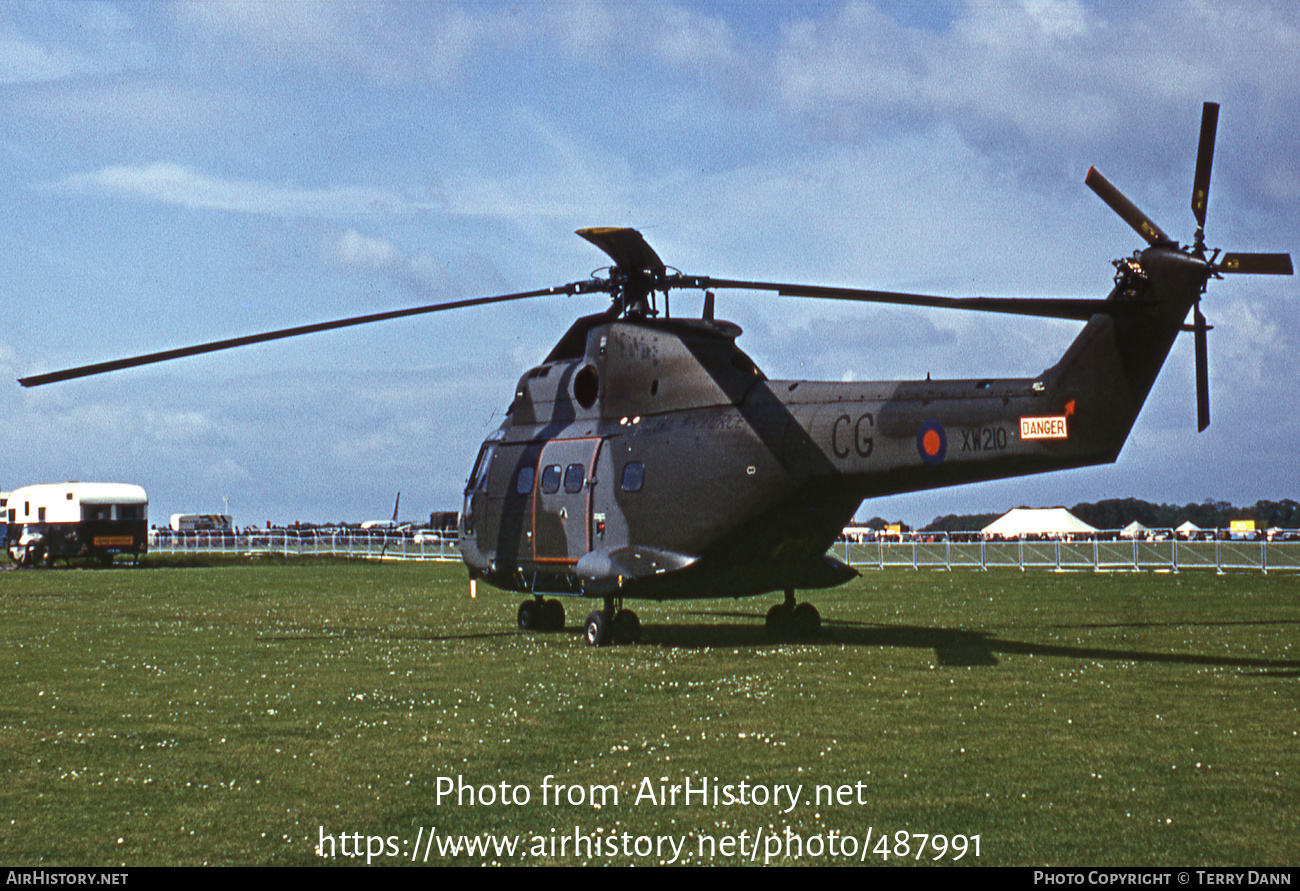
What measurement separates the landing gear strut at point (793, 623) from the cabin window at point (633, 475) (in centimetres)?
330

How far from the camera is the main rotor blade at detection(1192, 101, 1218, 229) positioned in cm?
1359

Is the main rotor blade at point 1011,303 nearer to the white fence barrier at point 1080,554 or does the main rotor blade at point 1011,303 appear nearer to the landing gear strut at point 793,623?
the landing gear strut at point 793,623

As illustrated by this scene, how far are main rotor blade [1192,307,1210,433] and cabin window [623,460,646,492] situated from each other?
9019mm

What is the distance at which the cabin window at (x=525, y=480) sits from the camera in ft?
75.0

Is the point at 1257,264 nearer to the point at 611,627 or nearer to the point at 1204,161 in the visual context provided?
the point at 1204,161

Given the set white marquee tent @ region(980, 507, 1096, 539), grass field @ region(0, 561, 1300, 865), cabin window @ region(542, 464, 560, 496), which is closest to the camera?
grass field @ region(0, 561, 1300, 865)

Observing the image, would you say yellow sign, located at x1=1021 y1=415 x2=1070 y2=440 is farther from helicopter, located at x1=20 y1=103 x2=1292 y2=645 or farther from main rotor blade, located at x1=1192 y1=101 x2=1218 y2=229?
main rotor blade, located at x1=1192 y1=101 x2=1218 y2=229

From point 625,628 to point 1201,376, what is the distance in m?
10.3

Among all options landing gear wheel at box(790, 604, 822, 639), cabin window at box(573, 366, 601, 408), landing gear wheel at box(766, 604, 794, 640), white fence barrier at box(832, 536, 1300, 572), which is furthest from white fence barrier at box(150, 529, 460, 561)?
landing gear wheel at box(790, 604, 822, 639)

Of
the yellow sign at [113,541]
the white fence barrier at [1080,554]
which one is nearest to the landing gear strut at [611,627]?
the white fence barrier at [1080,554]

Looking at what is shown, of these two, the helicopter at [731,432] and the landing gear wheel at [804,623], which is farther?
the landing gear wheel at [804,623]
